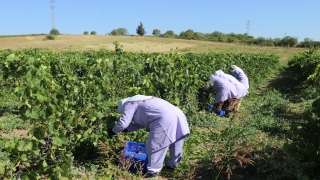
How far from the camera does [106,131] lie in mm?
4305

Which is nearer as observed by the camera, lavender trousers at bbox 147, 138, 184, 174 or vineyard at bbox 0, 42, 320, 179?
vineyard at bbox 0, 42, 320, 179

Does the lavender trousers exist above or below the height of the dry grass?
below

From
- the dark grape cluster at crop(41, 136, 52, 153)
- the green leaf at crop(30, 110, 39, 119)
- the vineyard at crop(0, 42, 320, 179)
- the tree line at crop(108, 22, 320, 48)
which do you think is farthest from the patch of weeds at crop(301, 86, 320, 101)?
the tree line at crop(108, 22, 320, 48)

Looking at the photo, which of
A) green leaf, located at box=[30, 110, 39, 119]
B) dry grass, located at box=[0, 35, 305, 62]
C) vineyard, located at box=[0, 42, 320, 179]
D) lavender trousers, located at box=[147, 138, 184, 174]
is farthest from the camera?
dry grass, located at box=[0, 35, 305, 62]

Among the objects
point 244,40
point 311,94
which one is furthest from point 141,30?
point 311,94

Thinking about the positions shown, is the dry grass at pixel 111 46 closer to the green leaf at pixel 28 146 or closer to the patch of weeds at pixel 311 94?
the patch of weeds at pixel 311 94

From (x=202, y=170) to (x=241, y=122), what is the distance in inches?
122

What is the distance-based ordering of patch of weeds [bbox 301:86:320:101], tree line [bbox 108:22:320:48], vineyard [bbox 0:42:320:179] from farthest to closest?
tree line [bbox 108:22:320:48] < patch of weeds [bbox 301:86:320:101] < vineyard [bbox 0:42:320:179]

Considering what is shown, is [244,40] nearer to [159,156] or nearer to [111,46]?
[111,46]

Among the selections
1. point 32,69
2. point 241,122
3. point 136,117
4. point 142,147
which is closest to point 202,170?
point 142,147

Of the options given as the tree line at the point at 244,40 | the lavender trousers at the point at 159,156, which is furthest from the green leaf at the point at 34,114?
the tree line at the point at 244,40

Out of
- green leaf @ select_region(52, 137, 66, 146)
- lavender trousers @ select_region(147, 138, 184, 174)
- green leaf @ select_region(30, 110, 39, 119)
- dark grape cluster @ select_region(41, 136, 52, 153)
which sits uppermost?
green leaf @ select_region(30, 110, 39, 119)

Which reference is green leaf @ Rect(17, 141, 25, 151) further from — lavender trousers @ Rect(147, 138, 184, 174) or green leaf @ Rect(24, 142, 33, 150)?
lavender trousers @ Rect(147, 138, 184, 174)

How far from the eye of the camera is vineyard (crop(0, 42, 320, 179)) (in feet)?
9.62
